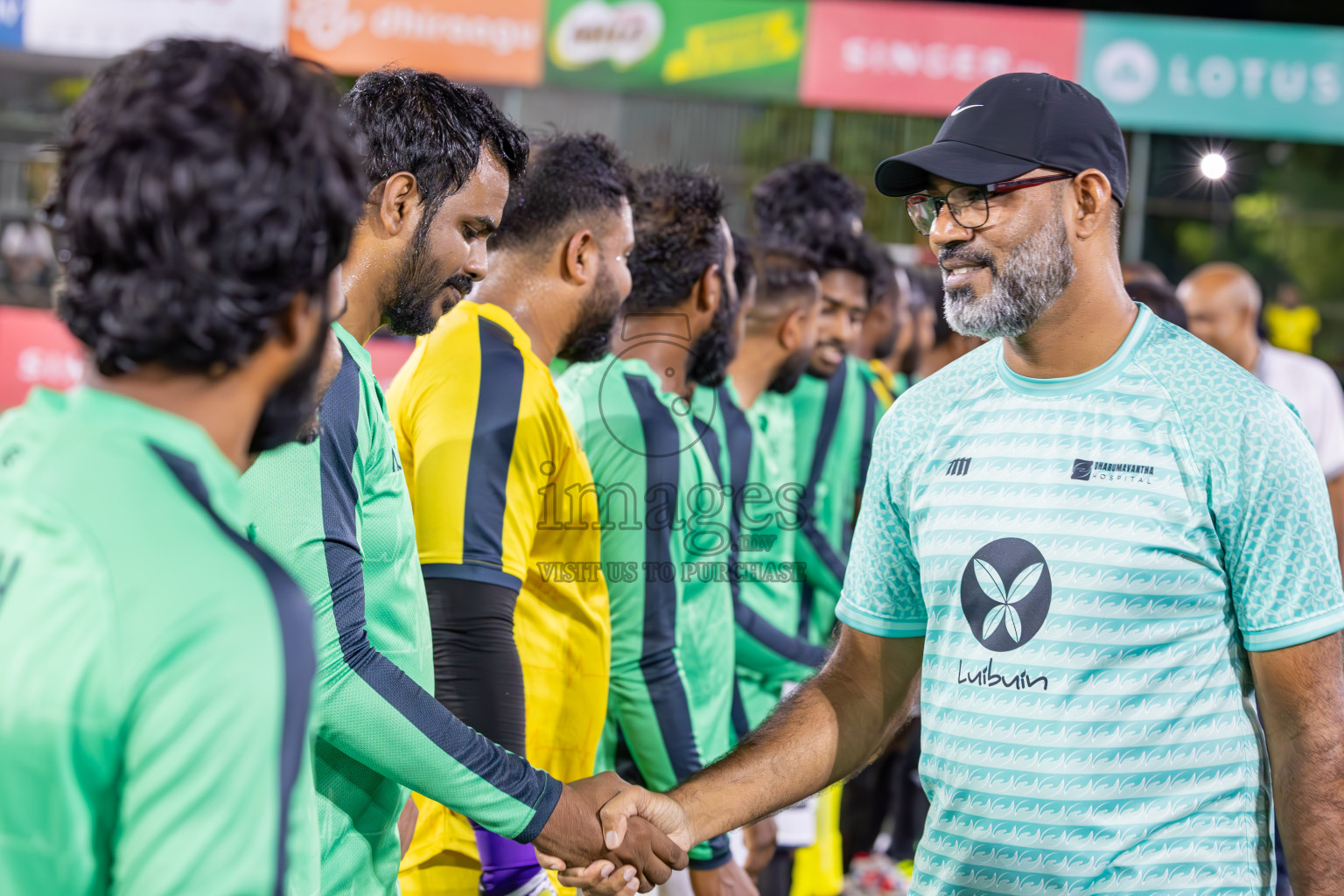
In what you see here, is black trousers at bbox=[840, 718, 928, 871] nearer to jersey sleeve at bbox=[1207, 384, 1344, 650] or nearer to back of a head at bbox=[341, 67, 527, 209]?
jersey sleeve at bbox=[1207, 384, 1344, 650]

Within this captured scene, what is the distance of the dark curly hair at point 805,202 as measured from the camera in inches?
196

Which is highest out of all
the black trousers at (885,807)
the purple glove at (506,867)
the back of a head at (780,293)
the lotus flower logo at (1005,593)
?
the back of a head at (780,293)

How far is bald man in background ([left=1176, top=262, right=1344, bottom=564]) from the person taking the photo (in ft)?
17.3

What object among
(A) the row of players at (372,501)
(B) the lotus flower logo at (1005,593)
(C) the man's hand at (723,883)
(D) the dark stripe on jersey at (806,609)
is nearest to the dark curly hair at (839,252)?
(A) the row of players at (372,501)

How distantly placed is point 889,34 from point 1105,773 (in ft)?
30.9

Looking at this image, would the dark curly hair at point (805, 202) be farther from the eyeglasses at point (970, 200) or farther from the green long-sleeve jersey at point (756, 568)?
the eyeglasses at point (970, 200)

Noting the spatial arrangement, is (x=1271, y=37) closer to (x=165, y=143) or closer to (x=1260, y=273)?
(x=1260, y=273)

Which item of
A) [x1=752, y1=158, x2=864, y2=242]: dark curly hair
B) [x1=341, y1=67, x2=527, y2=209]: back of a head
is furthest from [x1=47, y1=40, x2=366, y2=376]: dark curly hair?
[x1=752, y1=158, x2=864, y2=242]: dark curly hair

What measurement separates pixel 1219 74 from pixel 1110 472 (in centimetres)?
970

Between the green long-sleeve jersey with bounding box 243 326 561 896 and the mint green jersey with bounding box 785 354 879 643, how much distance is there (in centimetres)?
314

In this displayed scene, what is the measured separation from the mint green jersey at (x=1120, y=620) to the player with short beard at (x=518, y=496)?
2.75ft

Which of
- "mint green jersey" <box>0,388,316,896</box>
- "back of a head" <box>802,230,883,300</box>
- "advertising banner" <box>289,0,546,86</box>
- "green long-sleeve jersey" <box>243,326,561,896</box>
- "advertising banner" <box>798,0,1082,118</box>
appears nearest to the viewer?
"mint green jersey" <box>0,388,316,896</box>

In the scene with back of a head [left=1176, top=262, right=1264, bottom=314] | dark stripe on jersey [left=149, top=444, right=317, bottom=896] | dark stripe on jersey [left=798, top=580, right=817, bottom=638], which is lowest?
dark stripe on jersey [left=798, top=580, right=817, bottom=638]

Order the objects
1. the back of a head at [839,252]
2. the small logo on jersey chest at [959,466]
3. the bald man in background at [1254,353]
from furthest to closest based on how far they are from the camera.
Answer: the bald man in background at [1254,353], the back of a head at [839,252], the small logo on jersey chest at [959,466]
